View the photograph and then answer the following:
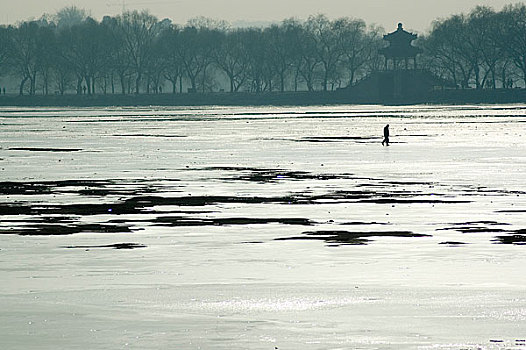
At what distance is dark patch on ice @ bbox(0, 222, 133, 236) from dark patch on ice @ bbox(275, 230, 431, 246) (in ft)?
9.39

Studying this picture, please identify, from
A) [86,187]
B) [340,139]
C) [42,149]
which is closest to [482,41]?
[340,139]

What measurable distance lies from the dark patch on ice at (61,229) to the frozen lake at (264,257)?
4 cm

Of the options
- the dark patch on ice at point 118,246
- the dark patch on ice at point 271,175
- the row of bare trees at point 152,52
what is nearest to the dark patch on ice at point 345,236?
the dark patch on ice at point 118,246

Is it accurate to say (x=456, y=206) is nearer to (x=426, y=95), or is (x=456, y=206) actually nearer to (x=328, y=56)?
(x=426, y=95)

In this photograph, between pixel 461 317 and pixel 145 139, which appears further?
pixel 145 139

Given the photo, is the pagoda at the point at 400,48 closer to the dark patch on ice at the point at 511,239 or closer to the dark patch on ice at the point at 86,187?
the dark patch on ice at the point at 86,187

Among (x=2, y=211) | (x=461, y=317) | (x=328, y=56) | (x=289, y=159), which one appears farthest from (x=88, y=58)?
(x=461, y=317)

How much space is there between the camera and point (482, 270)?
16312 mm

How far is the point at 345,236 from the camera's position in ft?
67.0

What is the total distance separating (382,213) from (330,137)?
1558 inches

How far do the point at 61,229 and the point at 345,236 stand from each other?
4504mm

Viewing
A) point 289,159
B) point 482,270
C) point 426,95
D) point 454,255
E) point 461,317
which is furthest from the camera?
point 426,95

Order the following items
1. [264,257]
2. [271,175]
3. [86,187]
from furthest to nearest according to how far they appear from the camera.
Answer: [271,175] < [86,187] < [264,257]

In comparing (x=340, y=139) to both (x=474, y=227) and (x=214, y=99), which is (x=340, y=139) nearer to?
(x=474, y=227)
